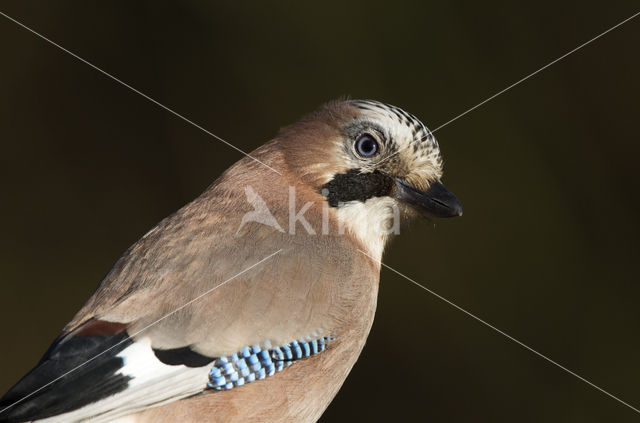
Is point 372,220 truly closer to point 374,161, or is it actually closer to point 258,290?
point 374,161

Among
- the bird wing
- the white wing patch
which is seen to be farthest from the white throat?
the white wing patch

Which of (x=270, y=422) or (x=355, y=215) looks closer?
(x=270, y=422)

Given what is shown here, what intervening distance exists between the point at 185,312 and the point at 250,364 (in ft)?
0.91

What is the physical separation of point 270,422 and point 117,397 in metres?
0.53

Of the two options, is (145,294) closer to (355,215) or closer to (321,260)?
(321,260)

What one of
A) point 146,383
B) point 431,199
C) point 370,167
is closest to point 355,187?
point 370,167

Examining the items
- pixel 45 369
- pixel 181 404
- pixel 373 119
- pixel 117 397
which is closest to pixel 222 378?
pixel 181 404

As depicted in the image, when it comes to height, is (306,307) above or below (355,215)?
→ below

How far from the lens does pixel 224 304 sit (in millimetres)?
2764

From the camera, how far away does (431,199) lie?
3.29 meters

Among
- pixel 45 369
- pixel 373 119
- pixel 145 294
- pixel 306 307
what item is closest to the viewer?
pixel 45 369

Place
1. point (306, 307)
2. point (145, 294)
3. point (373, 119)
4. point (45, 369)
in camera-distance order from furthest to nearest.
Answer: point (373, 119) < point (306, 307) < point (145, 294) < point (45, 369)

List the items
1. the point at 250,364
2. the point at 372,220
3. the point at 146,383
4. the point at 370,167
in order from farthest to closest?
1. the point at 372,220
2. the point at 370,167
3. the point at 250,364
4. the point at 146,383

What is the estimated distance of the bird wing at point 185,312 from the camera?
258 cm
